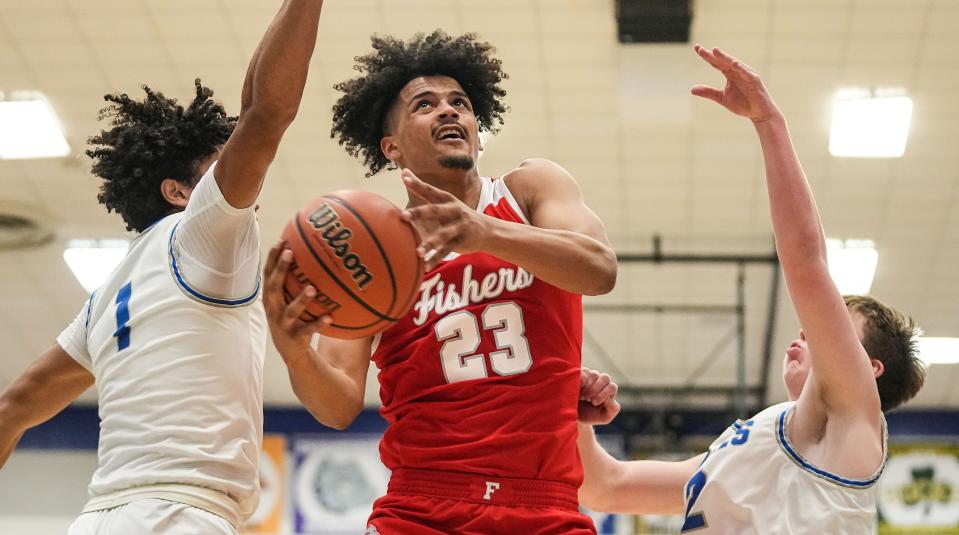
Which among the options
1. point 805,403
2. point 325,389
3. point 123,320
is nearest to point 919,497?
A: point 805,403

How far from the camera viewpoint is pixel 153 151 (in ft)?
11.1

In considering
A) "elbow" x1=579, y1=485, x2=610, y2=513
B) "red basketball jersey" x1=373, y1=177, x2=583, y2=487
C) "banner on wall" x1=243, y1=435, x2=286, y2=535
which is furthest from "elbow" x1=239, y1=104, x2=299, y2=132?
"banner on wall" x1=243, y1=435, x2=286, y2=535

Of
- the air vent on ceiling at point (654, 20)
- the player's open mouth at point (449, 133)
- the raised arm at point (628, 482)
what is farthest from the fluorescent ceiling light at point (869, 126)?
the player's open mouth at point (449, 133)

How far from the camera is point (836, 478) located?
9.38 ft

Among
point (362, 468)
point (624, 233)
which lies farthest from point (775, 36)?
point (362, 468)

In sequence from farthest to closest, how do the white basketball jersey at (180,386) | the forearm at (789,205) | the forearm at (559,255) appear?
the forearm at (789,205) < the white basketball jersey at (180,386) < the forearm at (559,255)

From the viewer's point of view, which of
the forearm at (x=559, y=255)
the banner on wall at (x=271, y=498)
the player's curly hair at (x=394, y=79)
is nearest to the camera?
the forearm at (x=559, y=255)

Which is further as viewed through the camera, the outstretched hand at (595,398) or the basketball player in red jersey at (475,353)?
the outstretched hand at (595,398)

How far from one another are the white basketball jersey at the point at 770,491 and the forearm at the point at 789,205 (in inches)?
17.4

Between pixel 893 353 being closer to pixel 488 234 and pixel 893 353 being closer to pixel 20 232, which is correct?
pixel 488 234

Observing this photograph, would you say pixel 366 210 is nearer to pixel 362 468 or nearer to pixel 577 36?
pixel 577 36

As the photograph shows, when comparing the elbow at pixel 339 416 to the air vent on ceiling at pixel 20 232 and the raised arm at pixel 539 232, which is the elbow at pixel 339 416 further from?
A: the air vent on ceiling at pixel 20 232

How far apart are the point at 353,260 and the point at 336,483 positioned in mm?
11673

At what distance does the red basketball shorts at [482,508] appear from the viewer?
9.29 ft
